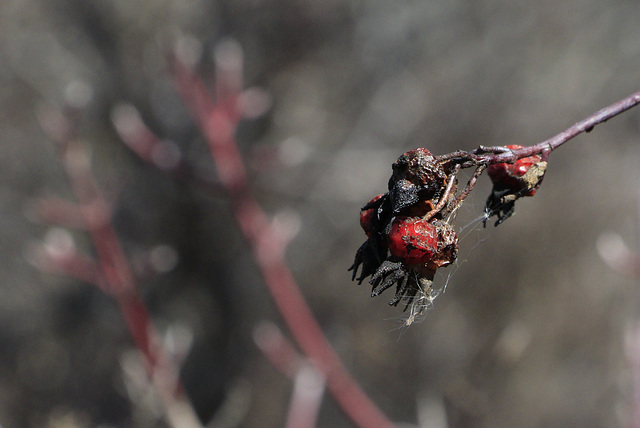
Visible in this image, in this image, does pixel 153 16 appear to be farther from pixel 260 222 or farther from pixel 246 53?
pixel 260 222

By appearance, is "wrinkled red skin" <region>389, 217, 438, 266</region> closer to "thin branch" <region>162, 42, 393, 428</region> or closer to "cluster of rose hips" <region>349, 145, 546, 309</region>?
"cluster of rose hips" <region>349, 145, 546, 309</region>

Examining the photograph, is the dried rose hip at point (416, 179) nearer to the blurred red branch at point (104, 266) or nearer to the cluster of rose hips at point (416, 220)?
the cluster of rose hips at point (416, 220)

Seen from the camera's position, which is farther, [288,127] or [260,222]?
[288,127]

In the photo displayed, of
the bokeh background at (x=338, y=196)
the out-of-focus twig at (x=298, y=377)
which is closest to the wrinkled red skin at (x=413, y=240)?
the out-of-focus twig at (x=298, y=377)

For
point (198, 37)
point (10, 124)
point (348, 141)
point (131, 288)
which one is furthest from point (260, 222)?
point (10, 124)

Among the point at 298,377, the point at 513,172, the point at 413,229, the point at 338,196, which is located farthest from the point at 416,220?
the point at 338,196

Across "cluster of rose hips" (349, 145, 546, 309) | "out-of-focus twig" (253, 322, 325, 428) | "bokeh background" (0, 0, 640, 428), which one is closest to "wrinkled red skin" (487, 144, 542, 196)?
"cluster of rose hips" (349, 145, 546, 309)
